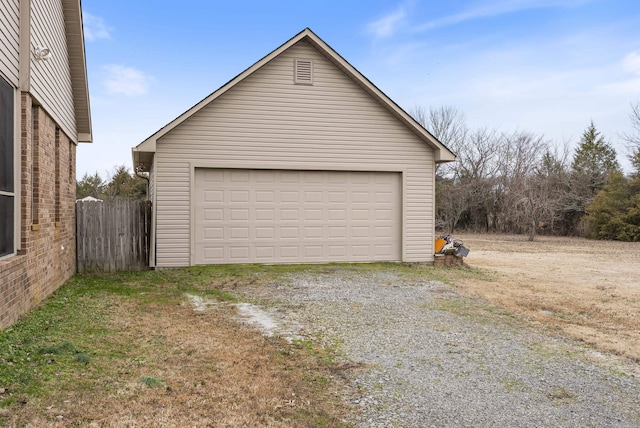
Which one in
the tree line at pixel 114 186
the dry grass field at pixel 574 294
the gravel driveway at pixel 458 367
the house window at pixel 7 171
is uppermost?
the tree line at pixel 114 186

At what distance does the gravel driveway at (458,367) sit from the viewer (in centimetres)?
401

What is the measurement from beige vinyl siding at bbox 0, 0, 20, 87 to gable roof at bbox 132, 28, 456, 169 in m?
5.41

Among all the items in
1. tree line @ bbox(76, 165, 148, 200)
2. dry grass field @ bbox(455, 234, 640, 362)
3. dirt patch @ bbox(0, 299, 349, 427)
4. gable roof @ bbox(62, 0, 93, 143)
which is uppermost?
gable roof @ bbox(62, 0, 93, 143)

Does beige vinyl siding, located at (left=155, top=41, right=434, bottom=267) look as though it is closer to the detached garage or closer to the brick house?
the detached garage

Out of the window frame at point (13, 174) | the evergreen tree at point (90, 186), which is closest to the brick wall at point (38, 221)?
the window frame at point (13, 174)

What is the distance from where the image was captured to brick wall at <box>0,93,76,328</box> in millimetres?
6332

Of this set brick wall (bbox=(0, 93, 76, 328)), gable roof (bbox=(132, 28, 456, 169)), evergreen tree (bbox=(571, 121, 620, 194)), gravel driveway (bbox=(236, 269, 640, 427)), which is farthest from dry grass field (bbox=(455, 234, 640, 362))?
evergreen tree (bbox=(571, 121, 620, 194))

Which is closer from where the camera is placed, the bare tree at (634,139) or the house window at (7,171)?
the house window at (7,171)

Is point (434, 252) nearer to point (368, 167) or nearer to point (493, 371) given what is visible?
point (368, 167)

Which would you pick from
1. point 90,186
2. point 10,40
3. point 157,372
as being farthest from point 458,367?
point 90,186

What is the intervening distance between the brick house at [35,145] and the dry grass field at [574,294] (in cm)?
714

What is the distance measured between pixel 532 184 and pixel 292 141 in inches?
972

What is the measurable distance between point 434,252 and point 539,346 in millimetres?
8238

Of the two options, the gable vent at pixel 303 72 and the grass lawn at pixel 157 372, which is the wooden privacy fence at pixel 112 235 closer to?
the gable vent at pixel 303 72
